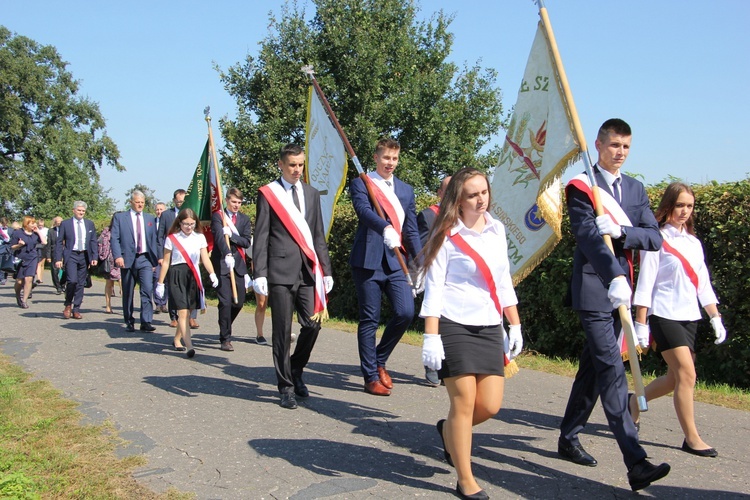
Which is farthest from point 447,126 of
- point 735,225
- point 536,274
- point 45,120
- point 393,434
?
point 45,120

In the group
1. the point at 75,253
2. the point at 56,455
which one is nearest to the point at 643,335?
the point at 56,455

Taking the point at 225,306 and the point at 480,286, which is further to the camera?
the point at 225,306

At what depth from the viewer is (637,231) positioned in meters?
4.14

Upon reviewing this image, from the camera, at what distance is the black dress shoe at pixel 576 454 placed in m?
4.43

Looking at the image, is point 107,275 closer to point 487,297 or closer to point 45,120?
point 487,297

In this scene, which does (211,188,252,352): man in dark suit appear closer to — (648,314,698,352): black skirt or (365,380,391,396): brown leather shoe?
(365,380,391,396): brown leather shoe

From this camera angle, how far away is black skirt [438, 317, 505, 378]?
3.79 m

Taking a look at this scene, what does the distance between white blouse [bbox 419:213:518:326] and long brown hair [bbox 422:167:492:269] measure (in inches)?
1.3

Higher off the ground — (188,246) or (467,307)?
(188,246)

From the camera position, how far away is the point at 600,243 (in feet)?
13.4

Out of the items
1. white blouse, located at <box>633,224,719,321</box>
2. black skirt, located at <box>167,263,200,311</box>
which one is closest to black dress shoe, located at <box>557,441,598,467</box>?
white blouse, located at <box>633,224,719,321</box>

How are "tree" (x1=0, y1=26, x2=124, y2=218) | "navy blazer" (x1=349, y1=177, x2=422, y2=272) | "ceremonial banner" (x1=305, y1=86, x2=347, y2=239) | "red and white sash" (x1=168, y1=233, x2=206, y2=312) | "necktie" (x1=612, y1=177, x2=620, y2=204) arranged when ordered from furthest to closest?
1. "tree" (x1=0, y1=26, x2=124, y2=218)
2. "red and white sash" (x1=168, y1=233, x2=206, y2=312)
3. "ceremonial banner" (x1=305, y1=86, x2=347, y2=239)
4. "navy blazer" (x1=349, y1=177, x2=422, y2=272)
5. "necktie" (x1=612, y1=177, x2=620, y2=204)

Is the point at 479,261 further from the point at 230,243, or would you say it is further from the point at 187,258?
the point at 230,243

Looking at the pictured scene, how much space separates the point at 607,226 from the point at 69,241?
1100 cm
